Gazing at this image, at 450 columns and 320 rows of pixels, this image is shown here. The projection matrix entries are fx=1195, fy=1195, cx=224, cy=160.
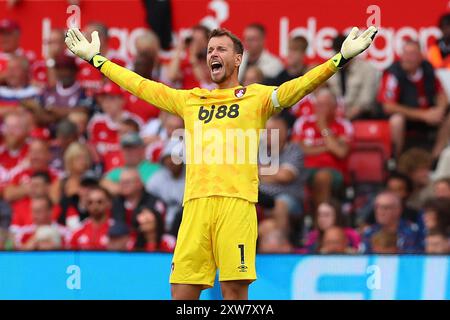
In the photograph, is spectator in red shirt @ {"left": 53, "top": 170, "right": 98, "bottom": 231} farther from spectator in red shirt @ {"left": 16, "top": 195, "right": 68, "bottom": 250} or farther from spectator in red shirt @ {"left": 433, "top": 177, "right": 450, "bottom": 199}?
spectator in red shirt @ {"left": 433, "top": 177, "right": 450, "bottom": 199}

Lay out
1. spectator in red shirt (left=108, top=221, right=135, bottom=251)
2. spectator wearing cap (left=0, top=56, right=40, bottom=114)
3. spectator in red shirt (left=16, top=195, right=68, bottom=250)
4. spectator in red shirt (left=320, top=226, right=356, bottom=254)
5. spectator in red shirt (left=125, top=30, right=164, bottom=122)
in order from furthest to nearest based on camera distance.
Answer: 1. spectator wearing cap (left=0, top=56, right=40, bottom=114)
2. spectator in red shirt (left=125, top=30, right=164, bottom=122)
3. spectator in red shirt (left=16, top=195, right=68, bottom=250)
4. spectator in red shirt (left=108, top=221, right=135, bottom=251)
5. spectator in red shirt (left=320, top=226, right=356, bottom=254)

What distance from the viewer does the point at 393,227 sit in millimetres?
12219

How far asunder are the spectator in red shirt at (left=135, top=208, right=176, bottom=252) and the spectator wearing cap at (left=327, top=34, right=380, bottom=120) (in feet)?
8.33

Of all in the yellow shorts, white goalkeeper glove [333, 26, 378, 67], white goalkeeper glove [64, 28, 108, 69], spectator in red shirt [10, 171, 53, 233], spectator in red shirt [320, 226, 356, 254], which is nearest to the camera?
white goalkeeper glove [333, 26, 378, 67]

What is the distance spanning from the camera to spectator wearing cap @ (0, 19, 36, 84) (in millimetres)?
14445

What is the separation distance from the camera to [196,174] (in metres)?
8.51

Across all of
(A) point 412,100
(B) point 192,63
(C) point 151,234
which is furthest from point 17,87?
(A) point 412,100

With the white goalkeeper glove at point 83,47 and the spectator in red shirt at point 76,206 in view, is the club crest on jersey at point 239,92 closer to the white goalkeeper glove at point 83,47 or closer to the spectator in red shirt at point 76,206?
the white goalkeeper glove at point 83,47

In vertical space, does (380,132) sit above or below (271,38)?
below

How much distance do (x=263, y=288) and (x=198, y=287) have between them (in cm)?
187

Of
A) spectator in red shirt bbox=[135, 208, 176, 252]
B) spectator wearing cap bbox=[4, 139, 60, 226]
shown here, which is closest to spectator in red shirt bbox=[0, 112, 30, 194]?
spectator wearing cap bbox=[4, 139, 60, 226]

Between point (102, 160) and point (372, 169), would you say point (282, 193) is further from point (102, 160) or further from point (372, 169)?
point (102, 160)

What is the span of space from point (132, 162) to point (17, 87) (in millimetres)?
1868

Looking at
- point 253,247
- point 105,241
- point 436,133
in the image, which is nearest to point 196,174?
point 253,247
